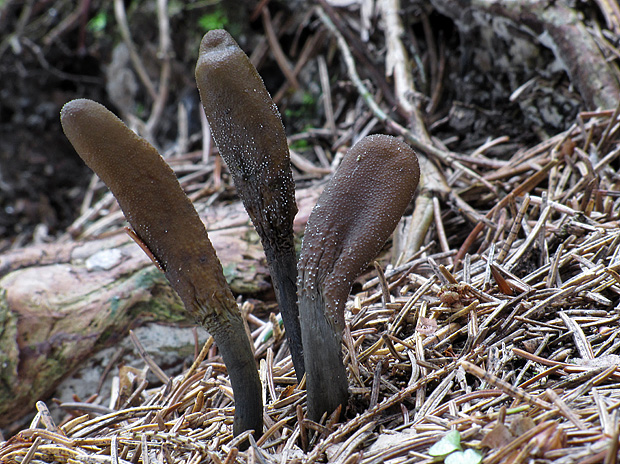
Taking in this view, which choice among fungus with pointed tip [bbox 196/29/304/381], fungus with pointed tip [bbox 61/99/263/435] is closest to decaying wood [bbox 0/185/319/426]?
fungus with pointed tip [bbox 196/29/304/381]

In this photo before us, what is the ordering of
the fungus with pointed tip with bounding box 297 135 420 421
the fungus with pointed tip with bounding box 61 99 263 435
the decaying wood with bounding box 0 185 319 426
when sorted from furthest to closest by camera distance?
the decaying wood with bounding box 0 185 319 426
the fungus with pointed tip with bounding box 297 135 420 421
the fungus with pointed tip with bounding box 61 99 263 435

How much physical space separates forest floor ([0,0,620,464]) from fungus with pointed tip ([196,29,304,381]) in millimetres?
334

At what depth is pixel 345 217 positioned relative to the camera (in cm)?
138

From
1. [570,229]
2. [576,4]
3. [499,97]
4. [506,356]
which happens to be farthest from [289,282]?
[576,4]

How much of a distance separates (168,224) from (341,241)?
0.47 meters

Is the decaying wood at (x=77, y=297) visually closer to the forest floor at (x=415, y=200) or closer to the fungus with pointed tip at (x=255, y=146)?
the forest floor at (x=415, y=200)

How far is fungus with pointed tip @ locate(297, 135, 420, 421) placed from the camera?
4.41 ft

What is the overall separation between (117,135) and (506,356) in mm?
1180

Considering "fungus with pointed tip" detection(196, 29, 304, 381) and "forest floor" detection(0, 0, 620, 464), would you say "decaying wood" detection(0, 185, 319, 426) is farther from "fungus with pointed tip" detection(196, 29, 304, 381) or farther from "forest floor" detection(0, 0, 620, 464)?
"fungus with pointed tip" detection(196, 29, 304, 381)

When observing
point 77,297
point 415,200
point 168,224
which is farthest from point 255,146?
point 77,297

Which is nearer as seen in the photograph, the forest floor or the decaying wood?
the forest floor

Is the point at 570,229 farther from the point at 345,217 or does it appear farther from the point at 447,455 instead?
the point at 447,455

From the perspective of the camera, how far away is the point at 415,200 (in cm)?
243

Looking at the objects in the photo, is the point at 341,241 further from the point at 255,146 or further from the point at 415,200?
the point at 415,200
